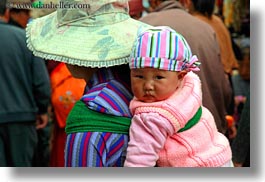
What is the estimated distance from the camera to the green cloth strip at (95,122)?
1705 mm

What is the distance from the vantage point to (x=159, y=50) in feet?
5.58

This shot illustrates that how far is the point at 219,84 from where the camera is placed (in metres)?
2.91

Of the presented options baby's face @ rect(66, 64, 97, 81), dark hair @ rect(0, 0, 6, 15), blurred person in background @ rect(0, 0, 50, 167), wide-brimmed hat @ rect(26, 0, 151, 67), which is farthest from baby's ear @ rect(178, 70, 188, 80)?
blurred person in background @ rect(0, 0, 50, 167)

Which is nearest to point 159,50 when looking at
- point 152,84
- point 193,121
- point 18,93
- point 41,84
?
point 152,84

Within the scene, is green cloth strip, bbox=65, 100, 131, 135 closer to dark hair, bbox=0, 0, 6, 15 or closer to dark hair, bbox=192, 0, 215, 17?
dark hair, bbox=0, 0, 6, 15

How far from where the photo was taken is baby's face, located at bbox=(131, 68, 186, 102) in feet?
5.60

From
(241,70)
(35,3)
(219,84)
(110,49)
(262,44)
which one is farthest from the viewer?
(241,70)

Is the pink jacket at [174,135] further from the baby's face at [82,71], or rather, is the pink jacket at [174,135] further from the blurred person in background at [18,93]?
the blurred person in background at [18,93]

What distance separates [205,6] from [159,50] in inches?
75.0

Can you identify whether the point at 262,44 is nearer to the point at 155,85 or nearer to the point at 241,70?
the point at 155,85

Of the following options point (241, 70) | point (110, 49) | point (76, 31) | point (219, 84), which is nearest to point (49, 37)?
point (76, 31)

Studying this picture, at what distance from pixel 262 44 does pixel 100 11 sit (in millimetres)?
534

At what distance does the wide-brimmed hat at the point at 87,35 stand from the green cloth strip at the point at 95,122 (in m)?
0.15

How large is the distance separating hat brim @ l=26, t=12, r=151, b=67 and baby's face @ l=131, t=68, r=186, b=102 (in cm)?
10
